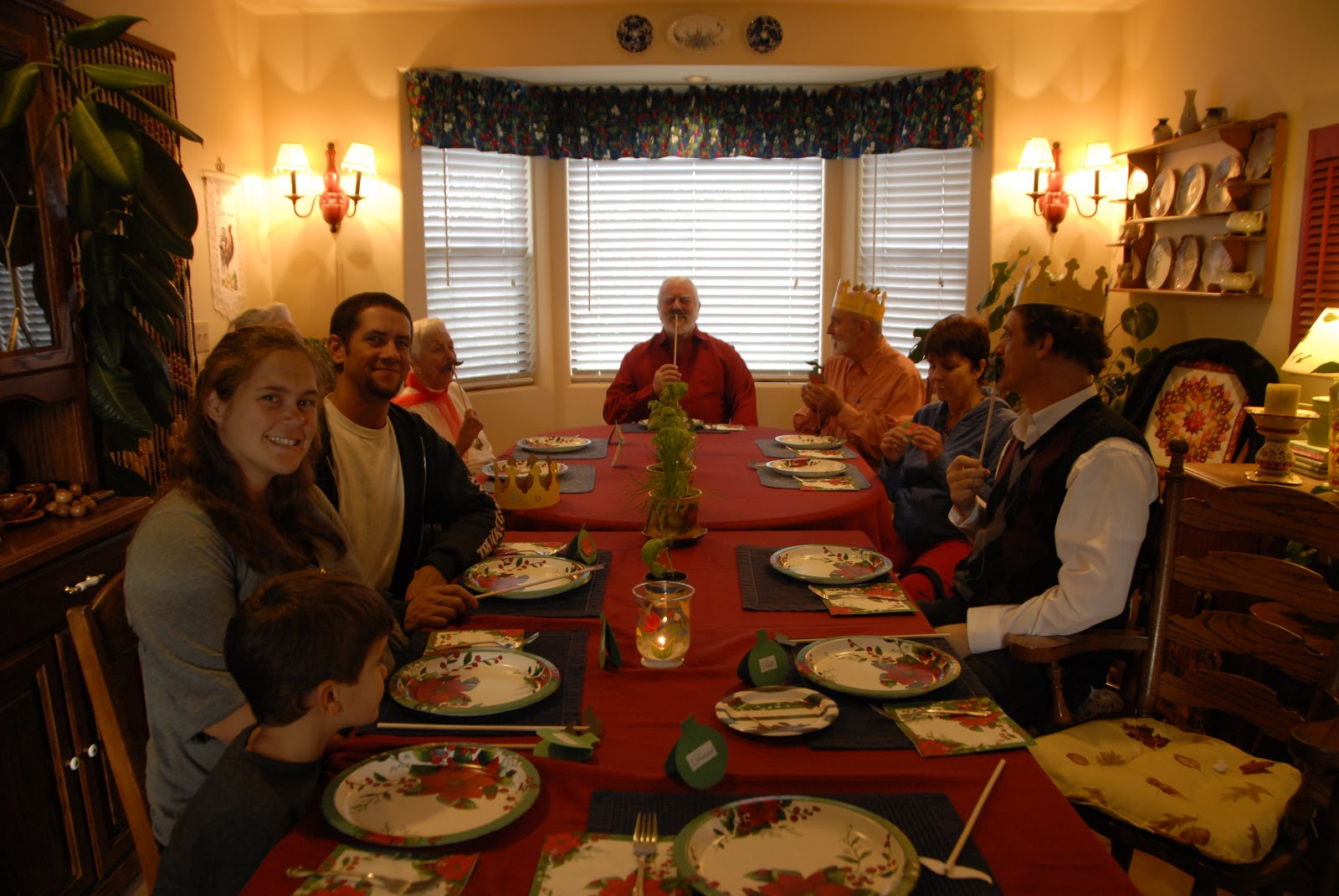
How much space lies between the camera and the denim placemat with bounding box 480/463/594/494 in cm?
282

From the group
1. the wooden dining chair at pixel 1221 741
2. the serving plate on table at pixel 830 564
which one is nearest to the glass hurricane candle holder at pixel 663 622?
the serving plate on table at pixel 830 564

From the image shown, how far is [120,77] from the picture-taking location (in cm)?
256

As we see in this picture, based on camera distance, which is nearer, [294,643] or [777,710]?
[294,643]

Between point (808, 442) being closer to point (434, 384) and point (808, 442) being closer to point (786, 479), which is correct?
point (786, 479)

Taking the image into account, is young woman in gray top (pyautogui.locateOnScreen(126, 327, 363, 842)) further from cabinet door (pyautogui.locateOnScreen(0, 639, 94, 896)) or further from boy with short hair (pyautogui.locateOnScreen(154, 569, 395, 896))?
cabinet door (pyautogui.locateOnScreen(0, 639, 94, 896))

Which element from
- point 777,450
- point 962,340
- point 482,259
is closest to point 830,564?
point 962,340

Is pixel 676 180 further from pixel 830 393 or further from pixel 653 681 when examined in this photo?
pixel 653 681

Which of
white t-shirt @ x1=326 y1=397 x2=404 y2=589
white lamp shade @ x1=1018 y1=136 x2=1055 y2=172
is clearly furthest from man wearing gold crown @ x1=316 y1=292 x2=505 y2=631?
white lamp shade @ x1=1018 y1=136 x2=1055 y2=172

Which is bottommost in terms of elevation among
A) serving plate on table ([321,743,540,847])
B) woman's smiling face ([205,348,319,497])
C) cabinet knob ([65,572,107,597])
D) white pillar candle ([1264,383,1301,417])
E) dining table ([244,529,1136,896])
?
cabinet knob ([65,572,107,597])

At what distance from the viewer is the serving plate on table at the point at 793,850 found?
97cm

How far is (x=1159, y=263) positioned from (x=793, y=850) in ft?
12.6

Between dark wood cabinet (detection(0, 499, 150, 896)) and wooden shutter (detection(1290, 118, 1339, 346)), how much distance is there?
3.64m

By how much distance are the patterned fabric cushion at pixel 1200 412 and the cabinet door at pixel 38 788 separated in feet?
11.0

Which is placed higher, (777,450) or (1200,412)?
(1200,412)
